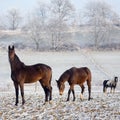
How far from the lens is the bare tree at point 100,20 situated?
80.9 meters

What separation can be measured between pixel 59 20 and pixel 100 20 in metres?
9.42

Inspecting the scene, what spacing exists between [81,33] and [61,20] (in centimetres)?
588

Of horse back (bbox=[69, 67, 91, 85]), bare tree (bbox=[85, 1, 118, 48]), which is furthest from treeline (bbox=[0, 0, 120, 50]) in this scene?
horse back (bbox=[69, 67, 91, 85])

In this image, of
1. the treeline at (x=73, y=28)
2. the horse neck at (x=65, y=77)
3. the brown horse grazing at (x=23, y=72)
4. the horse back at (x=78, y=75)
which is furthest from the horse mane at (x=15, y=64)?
the treeline at (x=73, y=28)

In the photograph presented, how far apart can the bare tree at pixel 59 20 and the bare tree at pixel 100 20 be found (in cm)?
502

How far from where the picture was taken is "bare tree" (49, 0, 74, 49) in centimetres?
7944

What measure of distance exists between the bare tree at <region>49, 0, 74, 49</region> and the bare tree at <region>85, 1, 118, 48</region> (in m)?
5.02

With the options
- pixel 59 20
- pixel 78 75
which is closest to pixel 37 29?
pixel 59 20

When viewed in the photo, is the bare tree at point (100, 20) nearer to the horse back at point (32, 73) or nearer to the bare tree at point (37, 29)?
the bare tree at point (37, 29)

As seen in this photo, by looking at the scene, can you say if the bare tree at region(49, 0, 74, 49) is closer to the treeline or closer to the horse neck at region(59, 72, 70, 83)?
the treeline

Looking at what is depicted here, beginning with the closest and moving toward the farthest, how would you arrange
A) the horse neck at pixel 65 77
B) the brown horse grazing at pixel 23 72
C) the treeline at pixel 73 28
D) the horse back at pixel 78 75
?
the brown horse grazing at pixel 23 72 → the horse neck at pixel 65 77 → the horse back at pixel 78 75 → the treeline at pixel 73 28

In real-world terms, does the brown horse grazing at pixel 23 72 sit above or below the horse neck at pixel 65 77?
above

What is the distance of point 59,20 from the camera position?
83.4 meters

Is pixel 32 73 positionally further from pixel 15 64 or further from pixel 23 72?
pixel 15 64
